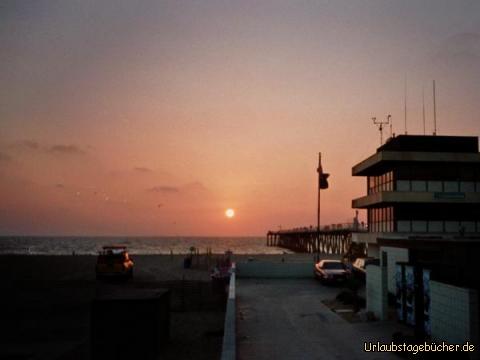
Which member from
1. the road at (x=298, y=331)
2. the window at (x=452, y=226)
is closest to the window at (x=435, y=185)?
the window at (x=452, y=226)

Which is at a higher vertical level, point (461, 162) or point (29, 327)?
point (461, 162)

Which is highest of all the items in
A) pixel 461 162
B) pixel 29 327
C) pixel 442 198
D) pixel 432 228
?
pixel 461 162

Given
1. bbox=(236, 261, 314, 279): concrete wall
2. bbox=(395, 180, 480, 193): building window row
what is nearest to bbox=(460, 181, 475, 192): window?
bbox=(395, 180, 480, 193): building window row

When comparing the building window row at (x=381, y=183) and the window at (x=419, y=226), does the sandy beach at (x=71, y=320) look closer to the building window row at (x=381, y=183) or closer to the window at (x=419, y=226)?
the building window row at (x=381, y=183)

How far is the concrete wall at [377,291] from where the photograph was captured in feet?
58.9

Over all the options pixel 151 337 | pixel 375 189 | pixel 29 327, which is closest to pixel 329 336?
pixel 151 337

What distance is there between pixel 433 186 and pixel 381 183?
4732mm

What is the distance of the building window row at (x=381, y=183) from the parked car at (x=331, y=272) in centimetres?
1005

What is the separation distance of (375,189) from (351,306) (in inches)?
915

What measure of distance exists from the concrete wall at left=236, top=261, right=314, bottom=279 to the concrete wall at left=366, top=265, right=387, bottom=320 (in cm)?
1870

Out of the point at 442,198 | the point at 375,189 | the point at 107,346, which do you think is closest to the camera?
the point at 107,346

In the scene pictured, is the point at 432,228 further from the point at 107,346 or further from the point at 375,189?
the point at 107,346

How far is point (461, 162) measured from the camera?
125ft

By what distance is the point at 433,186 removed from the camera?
38.7 metres
